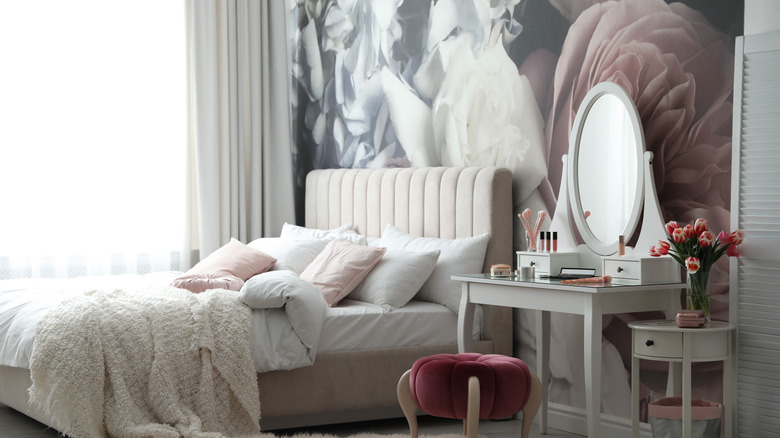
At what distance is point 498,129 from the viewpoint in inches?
174

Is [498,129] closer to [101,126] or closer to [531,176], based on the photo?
[531,176]

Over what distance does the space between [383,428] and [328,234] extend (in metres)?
1.43

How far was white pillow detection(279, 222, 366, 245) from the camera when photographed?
4894 mm

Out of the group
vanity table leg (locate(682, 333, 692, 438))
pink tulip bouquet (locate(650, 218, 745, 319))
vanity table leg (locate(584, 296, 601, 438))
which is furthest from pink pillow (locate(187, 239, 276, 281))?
vanity table leg (locate(682, 333, 692, 438))

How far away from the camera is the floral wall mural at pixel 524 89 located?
3.38m

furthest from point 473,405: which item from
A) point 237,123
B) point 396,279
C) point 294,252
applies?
point 237,123

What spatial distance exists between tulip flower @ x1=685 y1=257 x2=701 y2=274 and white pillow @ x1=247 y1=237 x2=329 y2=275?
226 cm

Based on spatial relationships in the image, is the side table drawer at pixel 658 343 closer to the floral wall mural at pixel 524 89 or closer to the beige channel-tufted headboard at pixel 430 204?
the floral wall mural at pixel 524 89

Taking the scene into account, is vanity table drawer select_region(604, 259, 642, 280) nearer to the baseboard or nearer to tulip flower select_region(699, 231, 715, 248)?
tulip flower select_region(699, 231, 715, 248)

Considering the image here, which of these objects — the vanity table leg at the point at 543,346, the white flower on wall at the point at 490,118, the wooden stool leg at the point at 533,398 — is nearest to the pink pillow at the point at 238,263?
the white flower on wall at the point at 490,118

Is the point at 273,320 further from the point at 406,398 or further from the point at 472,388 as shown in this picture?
→ the point at 472,388

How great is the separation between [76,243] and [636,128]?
139 inches

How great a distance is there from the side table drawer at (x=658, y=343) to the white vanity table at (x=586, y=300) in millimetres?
156

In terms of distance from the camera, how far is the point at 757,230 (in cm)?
310
